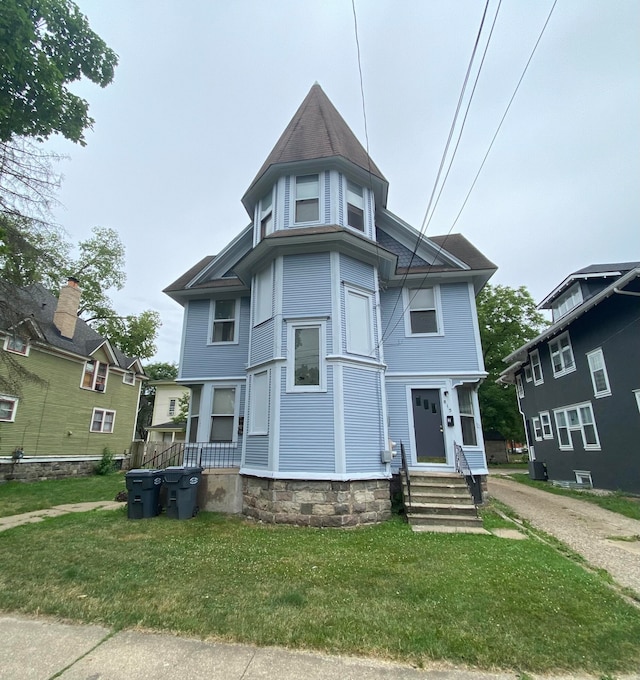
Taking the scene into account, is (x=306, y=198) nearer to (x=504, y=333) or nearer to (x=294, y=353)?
(x=294, y=353)

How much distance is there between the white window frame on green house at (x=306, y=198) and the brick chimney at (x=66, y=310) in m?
13.6

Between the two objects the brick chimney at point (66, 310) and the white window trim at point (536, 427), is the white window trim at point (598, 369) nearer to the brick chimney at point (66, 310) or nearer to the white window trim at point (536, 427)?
the white window trim at point (536, 427)

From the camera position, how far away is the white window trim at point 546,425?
627 inches

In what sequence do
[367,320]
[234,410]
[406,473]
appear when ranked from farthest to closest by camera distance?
[234,410] → [367,320] → [406,473]

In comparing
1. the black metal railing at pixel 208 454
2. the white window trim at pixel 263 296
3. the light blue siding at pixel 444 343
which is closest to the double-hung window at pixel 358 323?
the light blue siding at pixel 444 343

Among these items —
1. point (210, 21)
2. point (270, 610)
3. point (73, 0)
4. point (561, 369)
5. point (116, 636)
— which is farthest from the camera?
point (561, 369)

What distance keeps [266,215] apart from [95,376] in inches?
556

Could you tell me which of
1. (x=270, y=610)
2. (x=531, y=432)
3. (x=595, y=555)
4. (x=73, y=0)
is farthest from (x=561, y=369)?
(x=73, y=0)

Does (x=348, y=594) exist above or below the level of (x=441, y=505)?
below

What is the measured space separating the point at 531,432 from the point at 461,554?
15.8m

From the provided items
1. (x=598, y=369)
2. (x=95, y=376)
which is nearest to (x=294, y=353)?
(x=598, y=369)

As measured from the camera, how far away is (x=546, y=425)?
1638 centimetres

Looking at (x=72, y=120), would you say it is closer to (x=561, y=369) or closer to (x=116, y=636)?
(x=116, y=636)

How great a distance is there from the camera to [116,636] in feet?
9.97
